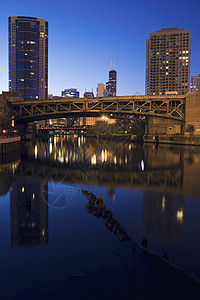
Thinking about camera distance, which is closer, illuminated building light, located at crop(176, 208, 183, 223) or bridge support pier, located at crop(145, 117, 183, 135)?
illuminated building light, located at crop(176, 208, 183, 223)

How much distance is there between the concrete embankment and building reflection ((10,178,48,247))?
210 feet

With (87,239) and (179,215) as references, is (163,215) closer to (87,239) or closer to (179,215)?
(179,215)

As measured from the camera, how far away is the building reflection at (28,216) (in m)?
12.2

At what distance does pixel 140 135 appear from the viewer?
11856 centimetres

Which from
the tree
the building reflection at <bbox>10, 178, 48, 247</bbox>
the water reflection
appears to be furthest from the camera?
the tree

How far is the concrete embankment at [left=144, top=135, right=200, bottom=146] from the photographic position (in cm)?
7862

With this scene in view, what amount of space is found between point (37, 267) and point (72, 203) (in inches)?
344

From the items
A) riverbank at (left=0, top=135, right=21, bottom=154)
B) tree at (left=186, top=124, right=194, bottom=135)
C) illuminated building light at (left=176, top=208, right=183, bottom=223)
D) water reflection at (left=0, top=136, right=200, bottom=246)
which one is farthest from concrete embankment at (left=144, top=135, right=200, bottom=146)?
illuminated building light at (left=176, top=208, right=183, bottom=223)

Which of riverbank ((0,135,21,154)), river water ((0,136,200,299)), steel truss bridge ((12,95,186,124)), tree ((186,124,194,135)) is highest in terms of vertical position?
steel truss bridge ((12,95,186,124))

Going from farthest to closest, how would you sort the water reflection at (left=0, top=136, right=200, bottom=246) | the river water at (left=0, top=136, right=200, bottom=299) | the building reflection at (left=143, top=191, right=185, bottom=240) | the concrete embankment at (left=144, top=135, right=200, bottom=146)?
1. the concrete embankment at (left=144, top=135, right=200, bottom=146)
2. the water reflection at (left=0, top=136, right=200, bottom=246)
3. the building reflection at (left=143, top=191, right=185, bottom=240)
4. the river water at (left=0, top=136, right=200, bottom=299)

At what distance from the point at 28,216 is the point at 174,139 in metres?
77.4

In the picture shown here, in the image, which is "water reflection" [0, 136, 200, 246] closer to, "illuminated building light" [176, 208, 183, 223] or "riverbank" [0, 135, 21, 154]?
"illuminated building light" [176, 208, 183, 223]

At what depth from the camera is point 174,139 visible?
86.9 metres

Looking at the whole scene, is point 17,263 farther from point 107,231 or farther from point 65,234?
point 107,231
